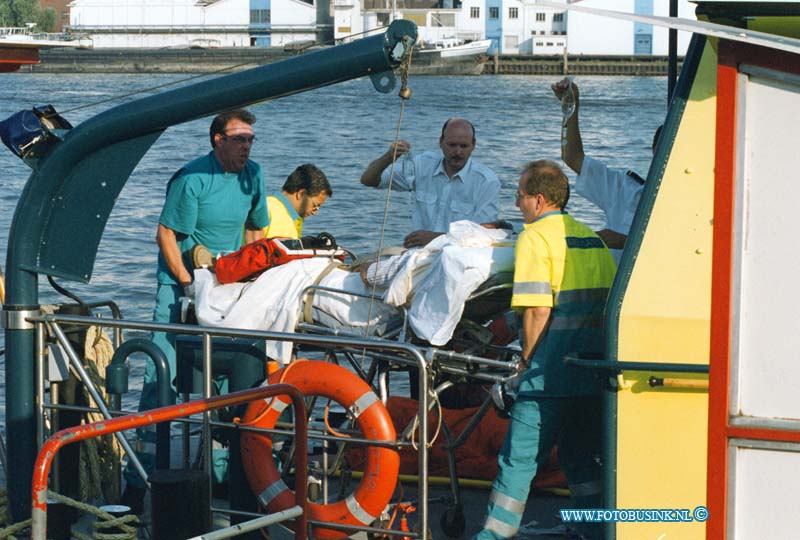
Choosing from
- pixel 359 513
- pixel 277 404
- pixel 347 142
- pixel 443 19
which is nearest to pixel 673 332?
pixel 359 513

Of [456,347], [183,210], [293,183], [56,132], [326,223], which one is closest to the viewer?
[56,132]

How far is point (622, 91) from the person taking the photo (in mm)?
73688

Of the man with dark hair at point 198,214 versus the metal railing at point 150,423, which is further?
the man with dark hair at point 198,214

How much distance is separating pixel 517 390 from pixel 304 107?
169 feet

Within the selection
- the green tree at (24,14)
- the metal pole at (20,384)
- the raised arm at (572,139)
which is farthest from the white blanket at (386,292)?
the green tree at (24,14)

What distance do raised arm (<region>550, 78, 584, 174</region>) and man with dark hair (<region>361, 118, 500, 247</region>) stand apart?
802 mm

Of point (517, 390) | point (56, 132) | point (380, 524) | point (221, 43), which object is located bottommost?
point (380, 524)

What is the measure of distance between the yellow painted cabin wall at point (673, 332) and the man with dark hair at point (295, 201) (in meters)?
3.11

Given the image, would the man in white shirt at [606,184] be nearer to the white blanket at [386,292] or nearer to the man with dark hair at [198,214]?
the white blanket at [386,292]

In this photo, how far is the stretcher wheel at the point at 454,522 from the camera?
5.85 m

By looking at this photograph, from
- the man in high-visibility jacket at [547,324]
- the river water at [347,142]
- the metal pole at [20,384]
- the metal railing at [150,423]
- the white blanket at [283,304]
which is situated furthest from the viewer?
the river water at [347,142]

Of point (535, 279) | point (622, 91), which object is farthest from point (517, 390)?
point (622, 91)

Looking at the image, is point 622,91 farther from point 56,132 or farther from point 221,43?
point 56,132

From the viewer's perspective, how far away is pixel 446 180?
24.1 ft
